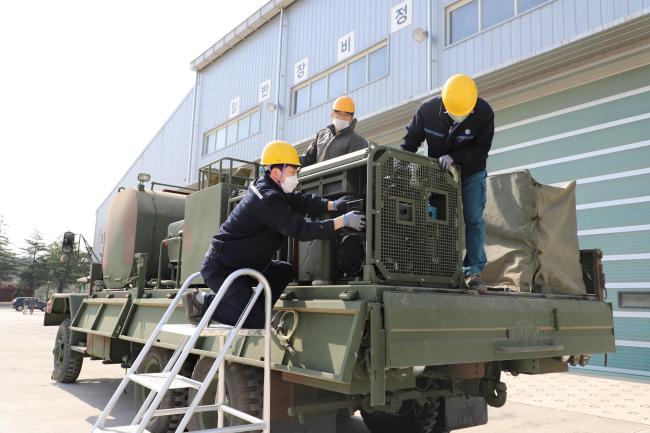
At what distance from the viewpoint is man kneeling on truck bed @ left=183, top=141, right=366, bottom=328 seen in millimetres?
3488

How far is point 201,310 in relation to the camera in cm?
389

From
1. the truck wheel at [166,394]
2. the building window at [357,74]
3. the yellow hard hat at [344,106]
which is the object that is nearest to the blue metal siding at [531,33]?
the building window at [357,74]

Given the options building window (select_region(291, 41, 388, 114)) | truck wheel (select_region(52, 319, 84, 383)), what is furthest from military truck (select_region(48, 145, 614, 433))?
building window (select_region(291, 41, 388, 114))

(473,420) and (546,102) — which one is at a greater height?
(546,102)

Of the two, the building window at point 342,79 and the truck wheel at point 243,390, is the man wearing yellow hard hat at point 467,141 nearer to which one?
the truck wheel at point 243,390

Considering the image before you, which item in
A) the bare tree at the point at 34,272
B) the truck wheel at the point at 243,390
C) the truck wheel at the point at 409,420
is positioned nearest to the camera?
the truck wheel at the point at 243,390

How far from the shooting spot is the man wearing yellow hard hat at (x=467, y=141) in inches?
161

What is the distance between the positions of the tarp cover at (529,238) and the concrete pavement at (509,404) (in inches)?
87.5

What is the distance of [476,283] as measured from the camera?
3.96m

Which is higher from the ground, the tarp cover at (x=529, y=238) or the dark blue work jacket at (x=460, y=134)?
the dark blue work jacket at (x=460, y=134)

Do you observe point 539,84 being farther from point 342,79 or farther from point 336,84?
point 336,84

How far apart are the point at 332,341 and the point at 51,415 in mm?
4795

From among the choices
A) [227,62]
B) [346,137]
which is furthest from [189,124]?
[346,137]

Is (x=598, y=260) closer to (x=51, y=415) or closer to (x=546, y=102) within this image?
(x=51, y=415)
